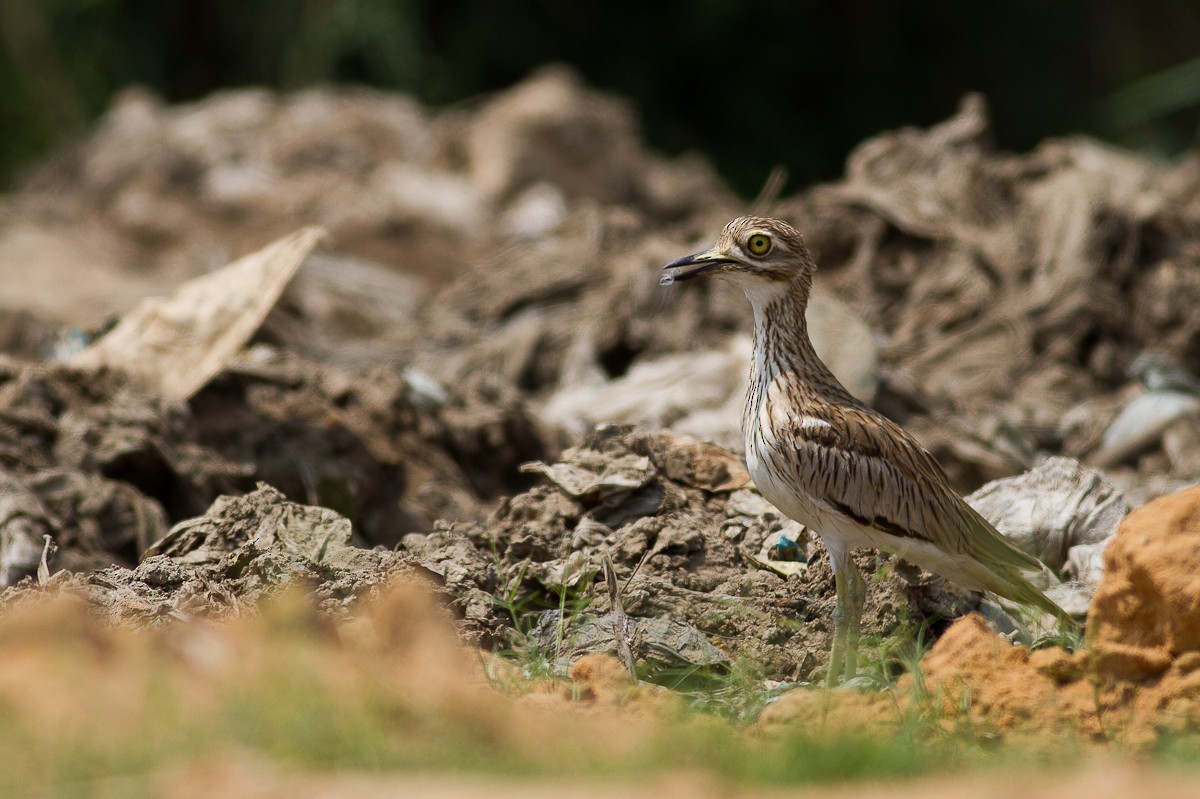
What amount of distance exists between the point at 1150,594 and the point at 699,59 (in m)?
15.8

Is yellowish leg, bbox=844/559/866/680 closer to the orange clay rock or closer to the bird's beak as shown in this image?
the orange clay rock

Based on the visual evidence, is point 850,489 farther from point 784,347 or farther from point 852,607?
point 784,347

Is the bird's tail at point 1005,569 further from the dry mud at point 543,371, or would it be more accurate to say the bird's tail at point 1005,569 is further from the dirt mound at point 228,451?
the dirt mound at point 228,451

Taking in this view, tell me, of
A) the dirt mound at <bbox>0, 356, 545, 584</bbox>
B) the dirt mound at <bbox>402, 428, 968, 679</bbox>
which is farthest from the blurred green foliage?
the dirt mound at <bbox>402, 428, 968, 679</bbox>

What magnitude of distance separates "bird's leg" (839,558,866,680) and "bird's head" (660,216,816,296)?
3.19 feet

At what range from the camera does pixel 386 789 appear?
311 cm

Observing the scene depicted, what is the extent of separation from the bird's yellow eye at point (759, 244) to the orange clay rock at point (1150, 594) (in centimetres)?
147

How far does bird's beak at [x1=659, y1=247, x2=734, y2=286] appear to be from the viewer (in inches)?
196

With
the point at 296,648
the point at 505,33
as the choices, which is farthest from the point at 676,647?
the point at 505,33

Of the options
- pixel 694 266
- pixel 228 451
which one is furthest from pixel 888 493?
pixel 228 451

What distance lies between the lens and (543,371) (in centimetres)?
890

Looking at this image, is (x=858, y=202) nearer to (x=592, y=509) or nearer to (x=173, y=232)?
(x=592, y=509)

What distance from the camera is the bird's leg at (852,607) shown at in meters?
4.58

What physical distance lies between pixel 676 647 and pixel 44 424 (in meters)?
3.24
